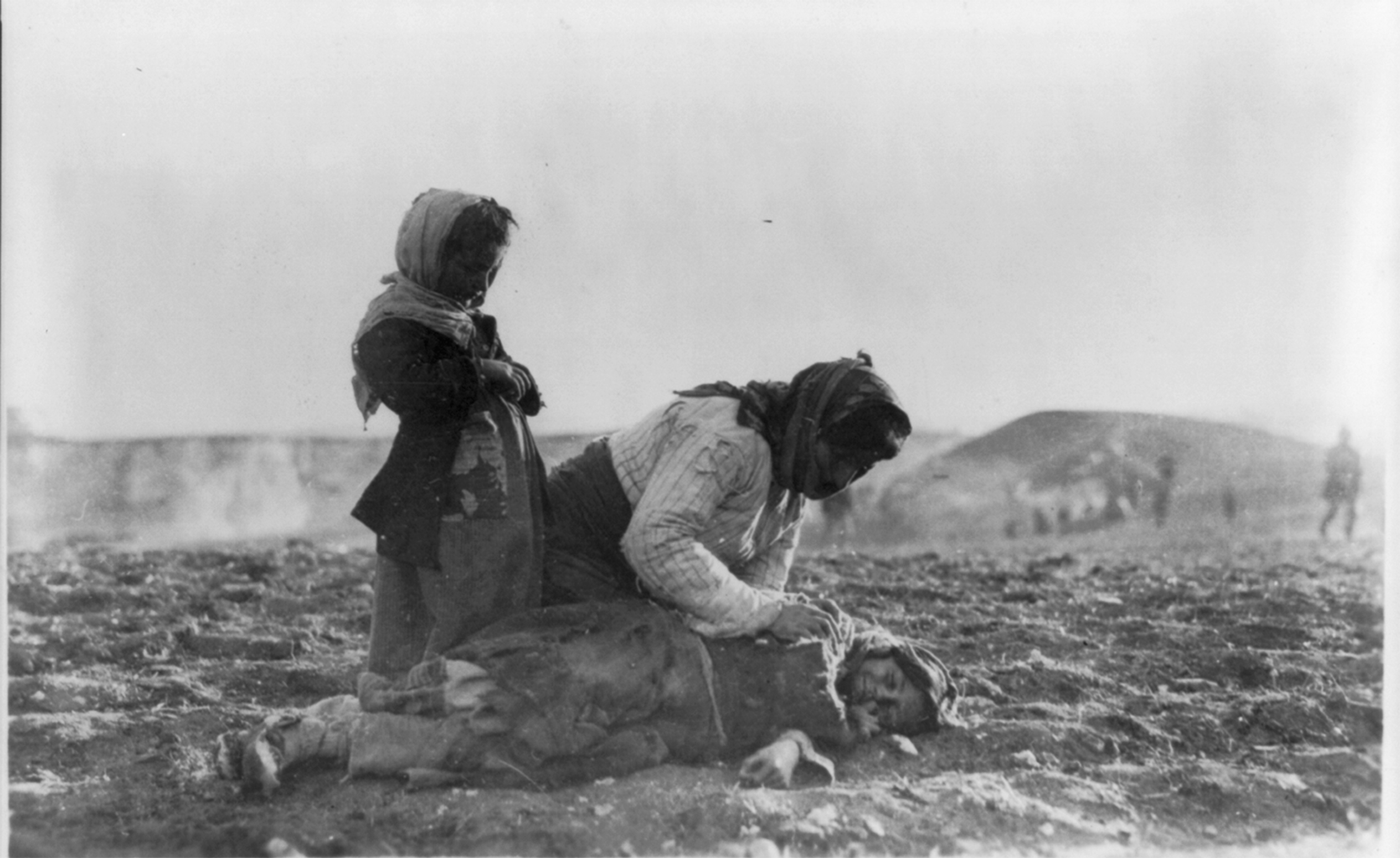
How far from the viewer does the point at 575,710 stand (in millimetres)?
4637

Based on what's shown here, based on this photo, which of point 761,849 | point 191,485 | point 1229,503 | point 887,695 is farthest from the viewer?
point 191,485

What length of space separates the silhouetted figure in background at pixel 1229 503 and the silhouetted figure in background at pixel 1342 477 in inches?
13.3

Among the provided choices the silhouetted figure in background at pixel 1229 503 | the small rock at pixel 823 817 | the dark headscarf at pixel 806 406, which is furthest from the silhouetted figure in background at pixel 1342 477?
the small rock at pixel 823 817

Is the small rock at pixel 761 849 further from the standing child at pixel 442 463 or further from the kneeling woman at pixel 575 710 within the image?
the standing child at pixel 442 463

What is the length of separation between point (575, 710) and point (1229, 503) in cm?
282

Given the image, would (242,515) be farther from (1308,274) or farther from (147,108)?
(1308,274)

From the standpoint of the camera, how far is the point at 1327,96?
18.6 feet

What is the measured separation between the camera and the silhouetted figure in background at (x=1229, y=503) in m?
5.81

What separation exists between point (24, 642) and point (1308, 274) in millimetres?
5076

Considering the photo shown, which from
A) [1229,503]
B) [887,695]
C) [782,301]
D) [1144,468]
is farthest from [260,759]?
[1229,503]

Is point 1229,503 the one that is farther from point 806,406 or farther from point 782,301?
point 806,406

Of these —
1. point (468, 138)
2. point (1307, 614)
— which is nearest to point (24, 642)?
point (468, 138)

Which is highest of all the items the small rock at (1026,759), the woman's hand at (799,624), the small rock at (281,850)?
the woman's hand at (799,624)

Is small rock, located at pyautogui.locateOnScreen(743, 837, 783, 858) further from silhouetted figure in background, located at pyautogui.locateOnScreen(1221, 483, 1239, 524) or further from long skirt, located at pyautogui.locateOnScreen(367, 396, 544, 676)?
silhouetted figure in background, located at pyautogui.locateOnScreen(1221, 483, 1239, 524)
